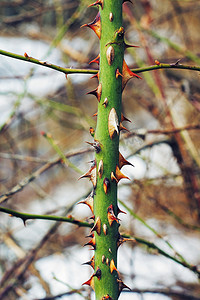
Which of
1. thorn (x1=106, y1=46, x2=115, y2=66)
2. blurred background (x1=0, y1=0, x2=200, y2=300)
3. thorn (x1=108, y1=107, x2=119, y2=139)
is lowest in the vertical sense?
thorn (x1=108, y1=107, x2=119, y2=139)

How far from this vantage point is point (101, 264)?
697 millimetres

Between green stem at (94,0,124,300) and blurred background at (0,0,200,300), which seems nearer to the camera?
green stem at (94,0,124,300)

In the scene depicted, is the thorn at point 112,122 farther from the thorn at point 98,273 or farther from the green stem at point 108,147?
the thorn at point 98,273

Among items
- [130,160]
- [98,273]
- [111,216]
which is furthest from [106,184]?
[130,160]

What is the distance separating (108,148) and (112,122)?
0.17 ft

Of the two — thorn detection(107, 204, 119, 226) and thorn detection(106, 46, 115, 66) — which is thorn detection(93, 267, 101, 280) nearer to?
thorn detection(107, 204, 119, 226)

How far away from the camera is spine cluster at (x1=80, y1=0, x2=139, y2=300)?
688 millimetres

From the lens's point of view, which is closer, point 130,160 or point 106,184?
point 106,184

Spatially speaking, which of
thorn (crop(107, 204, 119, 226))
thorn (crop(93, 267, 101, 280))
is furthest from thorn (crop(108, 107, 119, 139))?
thorn (crop(93, 267, 101, 280))

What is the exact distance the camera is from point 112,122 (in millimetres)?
684

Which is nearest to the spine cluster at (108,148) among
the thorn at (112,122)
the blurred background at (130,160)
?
the thorn at (112,122)

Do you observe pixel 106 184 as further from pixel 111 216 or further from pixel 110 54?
pixel 110 54

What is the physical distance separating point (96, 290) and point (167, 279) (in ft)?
5.36

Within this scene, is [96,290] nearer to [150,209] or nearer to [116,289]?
[116,289]
